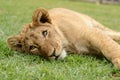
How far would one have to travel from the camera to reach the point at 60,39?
16.0 ft

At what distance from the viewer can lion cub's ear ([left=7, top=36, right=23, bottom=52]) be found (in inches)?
198

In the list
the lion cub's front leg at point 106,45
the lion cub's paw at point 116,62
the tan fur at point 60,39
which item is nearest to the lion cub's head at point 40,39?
the tan fur at point 60,39

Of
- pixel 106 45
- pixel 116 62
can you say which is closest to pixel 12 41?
pixel 106 45

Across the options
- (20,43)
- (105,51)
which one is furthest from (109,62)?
(20,43)

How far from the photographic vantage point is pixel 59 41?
4699 millimetres

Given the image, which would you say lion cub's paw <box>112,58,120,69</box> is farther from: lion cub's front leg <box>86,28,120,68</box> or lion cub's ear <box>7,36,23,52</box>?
lion cub's ear <box>7,36,23,52</box>

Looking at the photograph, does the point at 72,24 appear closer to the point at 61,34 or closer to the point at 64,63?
the point at 61,34

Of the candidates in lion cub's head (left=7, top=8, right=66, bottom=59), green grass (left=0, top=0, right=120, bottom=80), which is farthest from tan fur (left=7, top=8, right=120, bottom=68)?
green grass (left=0, top=0, right=120, bottom=80)

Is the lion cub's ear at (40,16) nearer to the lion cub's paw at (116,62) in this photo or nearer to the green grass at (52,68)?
the green grass at (52,68)

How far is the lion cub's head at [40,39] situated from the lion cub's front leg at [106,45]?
1.53 feet

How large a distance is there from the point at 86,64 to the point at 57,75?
Answer: 824 mm

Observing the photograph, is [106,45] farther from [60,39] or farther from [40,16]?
[40,16]

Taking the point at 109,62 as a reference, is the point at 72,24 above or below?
above

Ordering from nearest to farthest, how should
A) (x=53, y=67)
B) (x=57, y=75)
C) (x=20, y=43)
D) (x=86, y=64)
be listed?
(x=57, y=75), (x=53, y=67), (x=86, y=64), (x=20, y=43)
